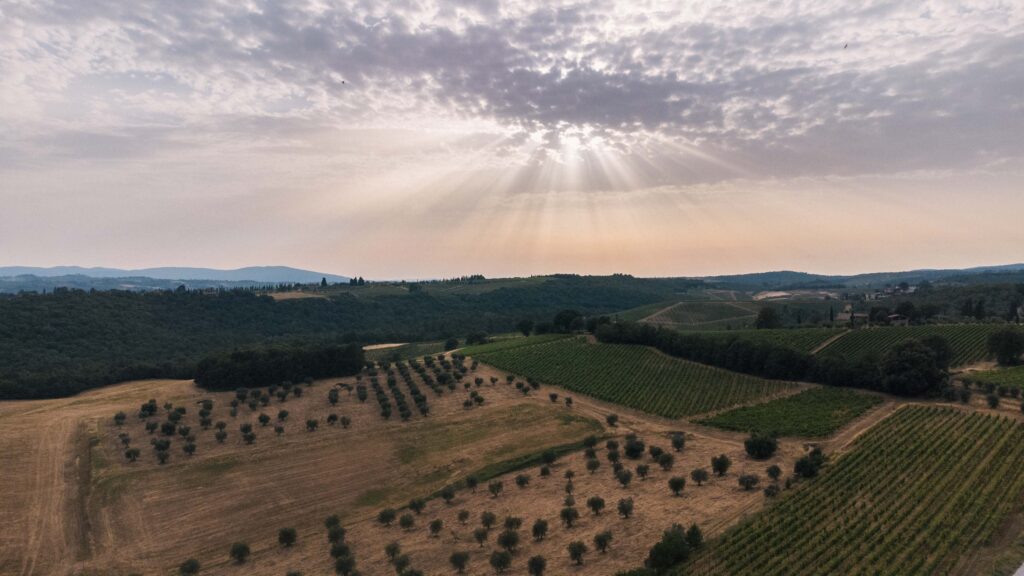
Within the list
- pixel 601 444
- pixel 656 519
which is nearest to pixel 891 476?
pixel 656 519

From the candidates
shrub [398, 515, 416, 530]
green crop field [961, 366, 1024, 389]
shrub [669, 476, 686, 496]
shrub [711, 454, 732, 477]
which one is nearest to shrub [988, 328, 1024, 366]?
green crop field [961, 366, 1024, 389]

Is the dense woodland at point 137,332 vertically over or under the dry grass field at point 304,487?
over

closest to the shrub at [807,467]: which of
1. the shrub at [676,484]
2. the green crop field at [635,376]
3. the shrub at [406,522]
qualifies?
the shrub at [676,484]

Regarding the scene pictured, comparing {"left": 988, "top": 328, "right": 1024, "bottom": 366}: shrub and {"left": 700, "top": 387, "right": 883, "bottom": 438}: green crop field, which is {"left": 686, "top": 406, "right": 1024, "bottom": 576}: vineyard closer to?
{"left": 700, "top": 387, "right": 883, "bottom": 438}: green crop field

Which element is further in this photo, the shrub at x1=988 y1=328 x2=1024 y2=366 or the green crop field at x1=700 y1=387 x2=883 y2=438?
the shrub at x1=988 y1=328 x2=1024 y2=366

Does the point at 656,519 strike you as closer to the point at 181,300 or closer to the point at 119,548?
the point at 119,548

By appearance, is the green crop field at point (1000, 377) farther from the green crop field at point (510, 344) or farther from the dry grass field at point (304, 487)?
the green crop field at point (510, 344)

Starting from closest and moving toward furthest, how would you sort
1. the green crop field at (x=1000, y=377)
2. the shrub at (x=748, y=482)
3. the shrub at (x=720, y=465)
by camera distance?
the shrub at (x=748, y=482)
the shrub at (x=720, y=465)
the green crop field at (x=1000, y=377)
